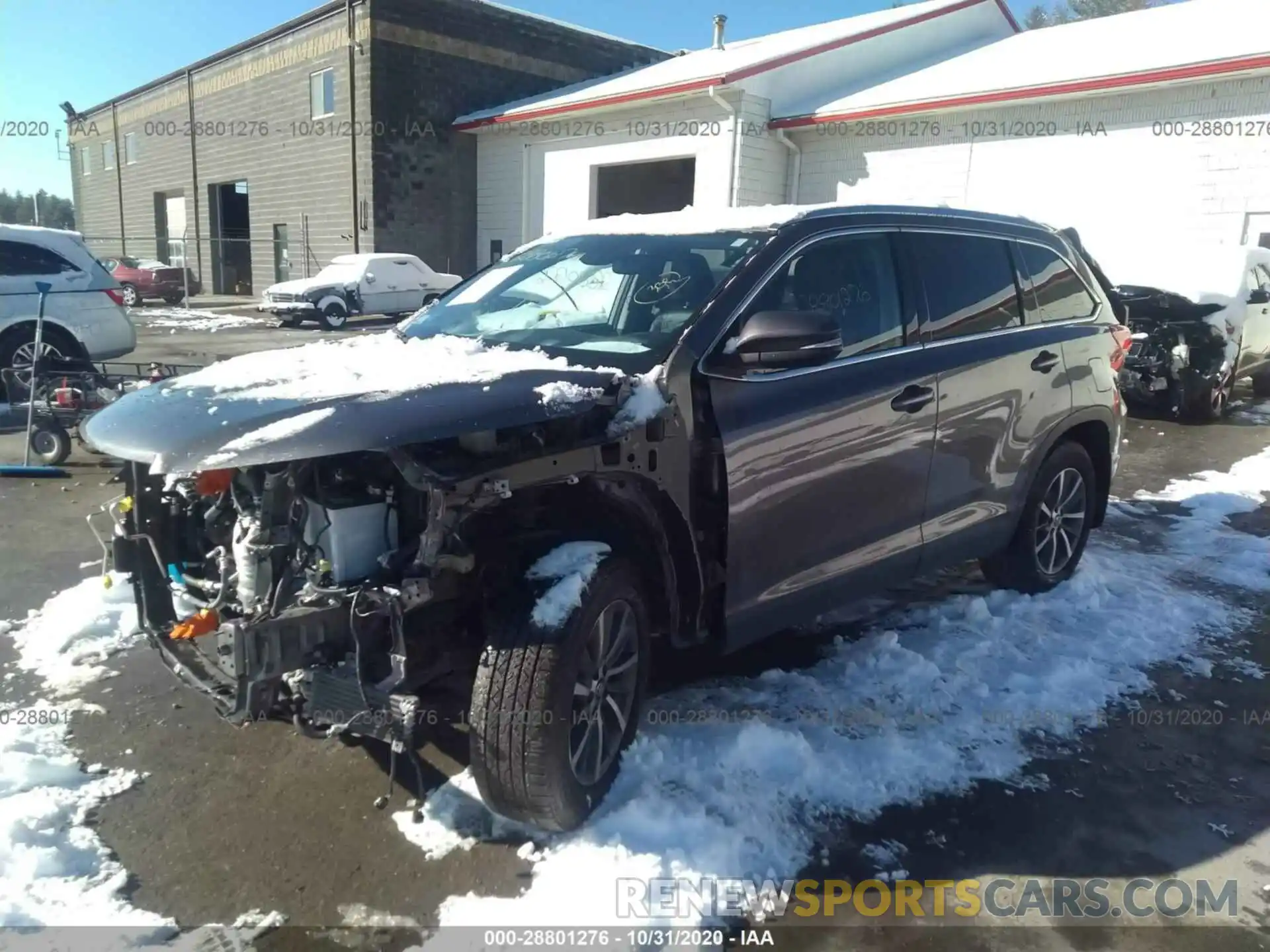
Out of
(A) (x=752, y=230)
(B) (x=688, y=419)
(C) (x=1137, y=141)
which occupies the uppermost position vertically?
(C) (x=1137, y=141)

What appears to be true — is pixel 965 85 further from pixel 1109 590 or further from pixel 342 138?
pixel 342 138

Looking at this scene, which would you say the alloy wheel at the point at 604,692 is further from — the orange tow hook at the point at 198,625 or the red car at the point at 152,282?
the red car at the point at 152,282

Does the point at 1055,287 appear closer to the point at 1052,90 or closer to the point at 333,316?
the point at 1052,90

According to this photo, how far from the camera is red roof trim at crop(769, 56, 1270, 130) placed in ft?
38.3

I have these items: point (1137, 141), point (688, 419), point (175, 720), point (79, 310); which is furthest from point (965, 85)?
point (175, 720)

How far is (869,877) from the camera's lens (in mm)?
2742

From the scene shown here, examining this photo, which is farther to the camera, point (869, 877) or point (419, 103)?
point (419, 103)

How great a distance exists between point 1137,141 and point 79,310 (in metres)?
13.6

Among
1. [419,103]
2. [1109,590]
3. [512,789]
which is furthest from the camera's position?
[419,103]

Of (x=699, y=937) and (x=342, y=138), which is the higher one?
(x=342, y=138)

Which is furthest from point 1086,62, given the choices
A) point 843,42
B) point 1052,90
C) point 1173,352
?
point 1173,352

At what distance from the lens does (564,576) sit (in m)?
2.74

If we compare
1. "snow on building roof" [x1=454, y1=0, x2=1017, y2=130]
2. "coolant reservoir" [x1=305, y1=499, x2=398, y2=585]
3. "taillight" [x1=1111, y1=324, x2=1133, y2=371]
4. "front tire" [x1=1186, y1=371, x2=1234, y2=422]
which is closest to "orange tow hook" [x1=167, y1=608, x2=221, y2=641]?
"coolant reservoir" [x1=305, y1=499, x2=398, y2=585]

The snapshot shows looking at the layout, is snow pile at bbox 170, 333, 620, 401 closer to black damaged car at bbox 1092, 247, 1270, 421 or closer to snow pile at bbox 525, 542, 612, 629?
snow pile at bbox 525, 542, 612, 629
